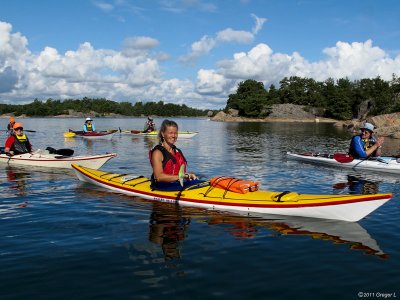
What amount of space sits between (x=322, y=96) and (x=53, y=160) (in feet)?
307

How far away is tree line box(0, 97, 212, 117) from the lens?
16062cm

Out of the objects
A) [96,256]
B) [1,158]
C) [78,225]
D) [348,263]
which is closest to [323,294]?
[348,263]

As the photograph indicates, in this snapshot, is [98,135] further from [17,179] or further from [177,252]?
[177,252]

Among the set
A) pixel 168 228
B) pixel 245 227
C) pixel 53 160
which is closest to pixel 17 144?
pixel 53 160

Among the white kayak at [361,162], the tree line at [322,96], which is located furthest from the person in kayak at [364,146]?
the tree line at [322,96]

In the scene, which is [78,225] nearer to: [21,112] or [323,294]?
[323,294]

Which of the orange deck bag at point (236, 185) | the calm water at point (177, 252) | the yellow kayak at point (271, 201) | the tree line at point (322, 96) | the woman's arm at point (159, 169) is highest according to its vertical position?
the tree line at point (322, 96)

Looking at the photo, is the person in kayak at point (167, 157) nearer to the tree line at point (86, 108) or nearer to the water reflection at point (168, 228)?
the water reflection at point (168, 228)

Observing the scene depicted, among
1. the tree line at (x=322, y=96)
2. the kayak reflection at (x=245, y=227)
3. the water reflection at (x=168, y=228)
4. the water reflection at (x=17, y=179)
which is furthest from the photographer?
the tree line at (x=322, y=96)

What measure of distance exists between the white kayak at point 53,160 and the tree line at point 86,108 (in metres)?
152

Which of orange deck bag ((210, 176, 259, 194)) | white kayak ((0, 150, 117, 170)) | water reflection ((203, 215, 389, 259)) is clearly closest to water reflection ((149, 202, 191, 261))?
water reflection ((203, 215, 389, 259))

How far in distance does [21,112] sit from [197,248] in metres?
175

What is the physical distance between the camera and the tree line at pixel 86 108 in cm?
16062

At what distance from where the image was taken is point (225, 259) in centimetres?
617
